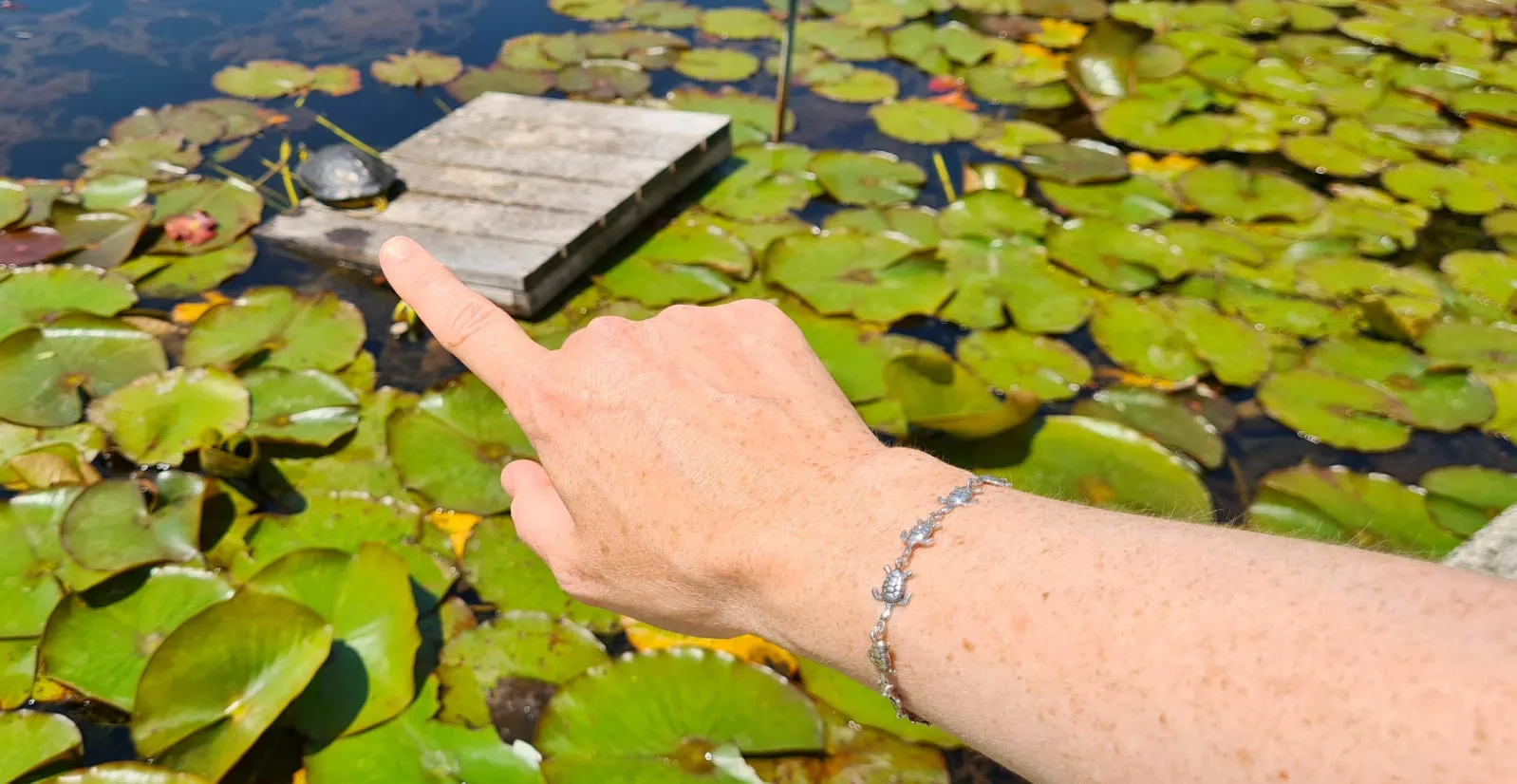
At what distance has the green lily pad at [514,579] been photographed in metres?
1.38

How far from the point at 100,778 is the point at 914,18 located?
423 cm

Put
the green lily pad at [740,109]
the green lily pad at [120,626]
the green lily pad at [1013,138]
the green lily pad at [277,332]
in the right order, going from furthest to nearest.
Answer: the green lily pad at [740,109] < the green lily pad at [1013,138] < the green lily pad at [277,332] < the green lily pad at [120,626]

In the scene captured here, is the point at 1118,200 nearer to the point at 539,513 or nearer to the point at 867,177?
the point at 867,177

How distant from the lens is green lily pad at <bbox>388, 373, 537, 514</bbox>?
154 centimetres

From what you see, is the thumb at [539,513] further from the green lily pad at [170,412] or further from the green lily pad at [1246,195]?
the green lily pad at [1246,195]

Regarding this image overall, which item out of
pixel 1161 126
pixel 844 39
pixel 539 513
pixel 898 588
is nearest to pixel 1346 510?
pixel 898 588

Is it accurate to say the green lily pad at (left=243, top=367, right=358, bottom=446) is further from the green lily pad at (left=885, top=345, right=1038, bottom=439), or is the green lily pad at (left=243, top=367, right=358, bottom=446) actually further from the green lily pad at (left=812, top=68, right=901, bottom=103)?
the green lily pad at (left=812, top=68, right=901, bottom=103)

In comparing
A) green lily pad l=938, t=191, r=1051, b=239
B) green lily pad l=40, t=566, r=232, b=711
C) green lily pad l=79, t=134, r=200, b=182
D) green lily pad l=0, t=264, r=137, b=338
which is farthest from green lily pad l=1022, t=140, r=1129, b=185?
green lily pad l=79, t=134, r=200, b=182

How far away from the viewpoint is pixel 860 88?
3.21 metres

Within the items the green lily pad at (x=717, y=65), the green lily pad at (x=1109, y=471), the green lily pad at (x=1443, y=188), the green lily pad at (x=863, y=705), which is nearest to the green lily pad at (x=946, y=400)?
the green lily pad at (x=1109, y=471)

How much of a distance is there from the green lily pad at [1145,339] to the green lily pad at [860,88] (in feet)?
5.10

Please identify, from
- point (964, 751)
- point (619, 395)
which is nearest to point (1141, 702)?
point (619, 395)

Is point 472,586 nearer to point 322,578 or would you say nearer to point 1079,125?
point 322,578

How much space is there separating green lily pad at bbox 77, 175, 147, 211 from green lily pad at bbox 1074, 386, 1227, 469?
9.62 feet
